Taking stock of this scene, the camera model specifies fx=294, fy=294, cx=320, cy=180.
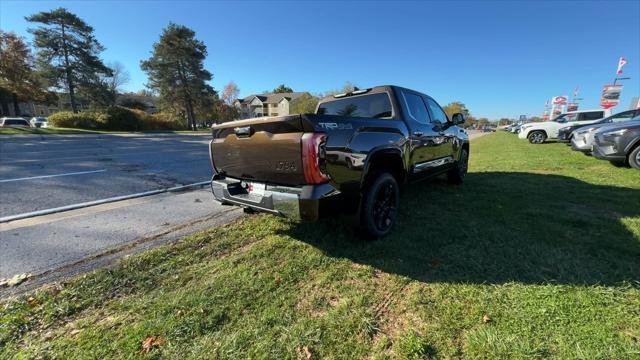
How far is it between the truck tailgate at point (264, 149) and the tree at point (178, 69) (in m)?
43.7

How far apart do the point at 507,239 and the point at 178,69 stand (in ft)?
153

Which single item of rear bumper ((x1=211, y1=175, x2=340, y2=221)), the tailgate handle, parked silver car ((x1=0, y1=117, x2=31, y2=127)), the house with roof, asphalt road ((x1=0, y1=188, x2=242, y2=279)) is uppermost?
the house with roof

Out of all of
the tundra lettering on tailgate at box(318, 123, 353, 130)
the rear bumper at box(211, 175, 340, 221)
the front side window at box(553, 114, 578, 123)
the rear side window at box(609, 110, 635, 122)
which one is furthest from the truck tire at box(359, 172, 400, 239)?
the front side window at box(553, 114, 578, 123)

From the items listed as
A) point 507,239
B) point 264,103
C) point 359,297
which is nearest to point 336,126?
point 359,297

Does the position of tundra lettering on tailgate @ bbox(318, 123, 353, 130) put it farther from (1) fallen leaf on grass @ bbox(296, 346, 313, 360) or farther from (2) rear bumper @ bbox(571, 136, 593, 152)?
(2) rear bumper @ bbox(571, 136, 593, 152)

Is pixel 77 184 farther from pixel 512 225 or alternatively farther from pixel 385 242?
pixel 512 225

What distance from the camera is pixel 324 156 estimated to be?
2695mm

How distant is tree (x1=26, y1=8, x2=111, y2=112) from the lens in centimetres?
3288

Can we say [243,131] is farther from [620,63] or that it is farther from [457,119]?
[620,63]

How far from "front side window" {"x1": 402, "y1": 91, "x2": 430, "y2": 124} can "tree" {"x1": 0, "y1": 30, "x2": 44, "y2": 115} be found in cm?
5103

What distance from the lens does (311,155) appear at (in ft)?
8.61

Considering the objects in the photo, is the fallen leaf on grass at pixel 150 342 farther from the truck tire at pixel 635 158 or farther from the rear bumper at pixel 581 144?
the rear bumper at pixel 581 144

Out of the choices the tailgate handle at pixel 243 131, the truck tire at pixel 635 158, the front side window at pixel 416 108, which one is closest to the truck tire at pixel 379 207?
the front side window at pixel 416 108

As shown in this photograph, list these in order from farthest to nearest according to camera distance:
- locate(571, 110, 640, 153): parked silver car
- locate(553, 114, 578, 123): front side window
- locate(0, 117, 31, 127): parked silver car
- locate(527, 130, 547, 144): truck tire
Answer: locate(0, 117, 31, 127): parked silver car
locate(527, 130, 547, 144): truck tire
locate(553, 114, 578, 123): front side window
locate(571, 110, 640, 153): parked silver car
